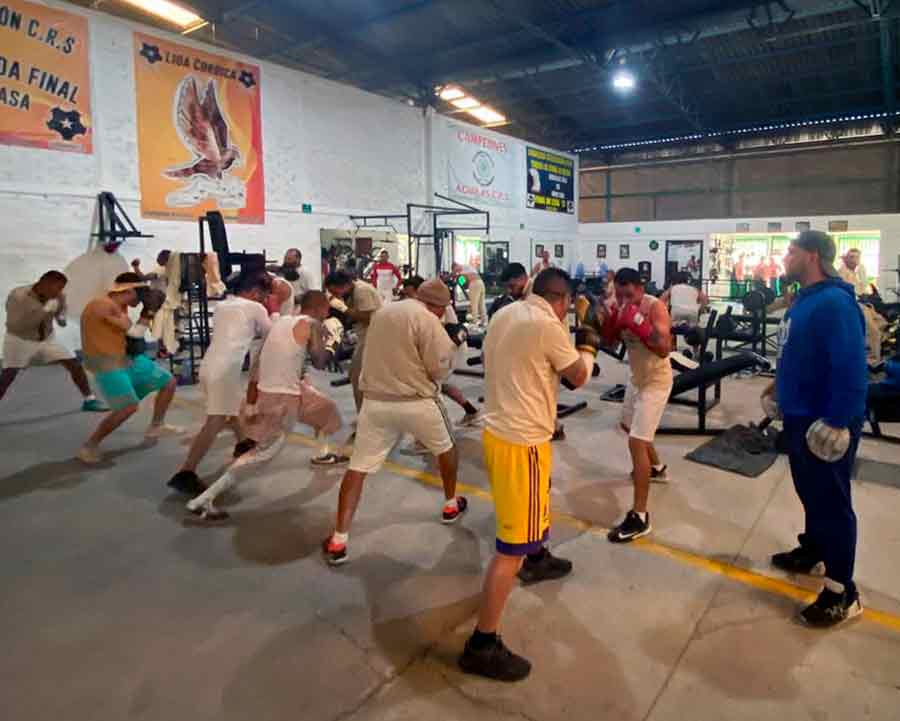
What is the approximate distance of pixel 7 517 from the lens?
4039mm

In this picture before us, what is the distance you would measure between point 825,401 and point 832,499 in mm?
440

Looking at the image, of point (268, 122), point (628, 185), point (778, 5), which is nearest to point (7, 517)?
point (268, 122)

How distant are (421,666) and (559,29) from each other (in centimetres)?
1296

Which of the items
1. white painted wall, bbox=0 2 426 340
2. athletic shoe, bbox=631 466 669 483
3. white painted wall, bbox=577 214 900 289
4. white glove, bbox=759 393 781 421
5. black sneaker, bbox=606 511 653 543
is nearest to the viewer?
white glove, bbox=759 393 781 421

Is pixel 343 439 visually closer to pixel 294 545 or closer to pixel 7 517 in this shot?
pixel 294 545

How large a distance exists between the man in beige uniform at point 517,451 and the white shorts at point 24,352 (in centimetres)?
601

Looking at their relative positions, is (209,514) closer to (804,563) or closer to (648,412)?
(648,412)

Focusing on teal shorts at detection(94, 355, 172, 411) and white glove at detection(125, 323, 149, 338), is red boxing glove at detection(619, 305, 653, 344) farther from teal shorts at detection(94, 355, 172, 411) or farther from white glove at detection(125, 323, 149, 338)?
teal shorts at detection(94, 355, 172, 411)

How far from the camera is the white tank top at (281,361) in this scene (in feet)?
13.0

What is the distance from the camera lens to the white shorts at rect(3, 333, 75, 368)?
6.33 m

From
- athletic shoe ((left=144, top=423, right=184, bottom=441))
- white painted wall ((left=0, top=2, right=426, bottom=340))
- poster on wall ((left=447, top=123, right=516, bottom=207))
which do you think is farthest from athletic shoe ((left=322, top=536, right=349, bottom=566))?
poster on wall ((left=447, top=123, right=516, bottom=207))

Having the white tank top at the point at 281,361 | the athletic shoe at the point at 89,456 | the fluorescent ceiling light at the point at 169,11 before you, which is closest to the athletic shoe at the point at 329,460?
the white tank top at the point at 281,361

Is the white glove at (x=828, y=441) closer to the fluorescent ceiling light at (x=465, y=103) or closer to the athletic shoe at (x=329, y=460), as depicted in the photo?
the athletic shoe at (x=329, y=460)

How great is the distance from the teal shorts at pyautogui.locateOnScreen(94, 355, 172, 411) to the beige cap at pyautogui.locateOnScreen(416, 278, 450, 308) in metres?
2.85
